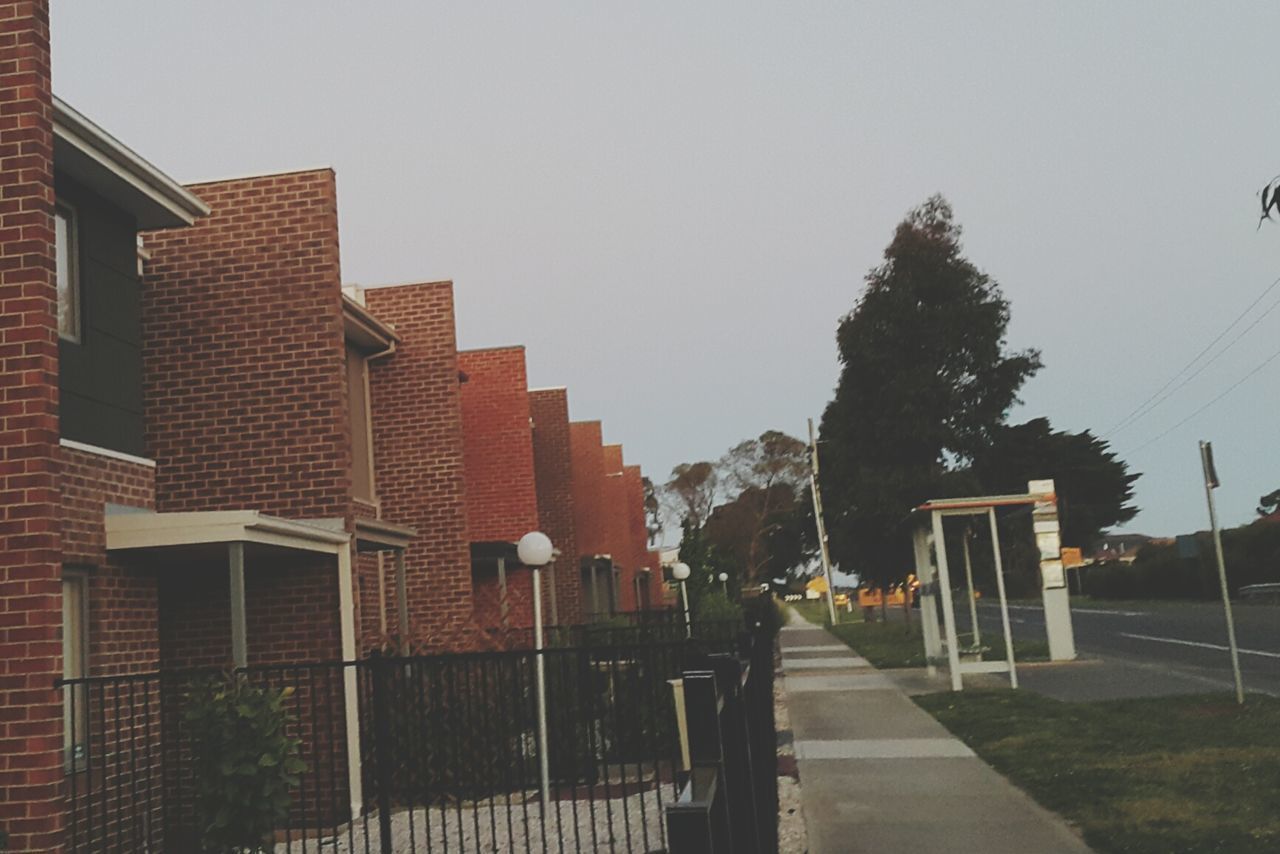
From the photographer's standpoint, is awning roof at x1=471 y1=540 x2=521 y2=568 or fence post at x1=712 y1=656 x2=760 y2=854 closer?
fence post at x1=712 y1=656 x2=760 y2=854

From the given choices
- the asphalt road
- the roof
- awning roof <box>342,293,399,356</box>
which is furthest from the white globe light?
the asphalt road

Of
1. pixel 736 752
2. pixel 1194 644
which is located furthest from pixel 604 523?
pixel 736 752

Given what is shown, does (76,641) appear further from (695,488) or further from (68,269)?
(695,488)

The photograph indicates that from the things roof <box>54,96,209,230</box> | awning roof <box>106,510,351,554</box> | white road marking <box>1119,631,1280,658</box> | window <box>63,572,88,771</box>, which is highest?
roof <box>54,96,209,230</box>

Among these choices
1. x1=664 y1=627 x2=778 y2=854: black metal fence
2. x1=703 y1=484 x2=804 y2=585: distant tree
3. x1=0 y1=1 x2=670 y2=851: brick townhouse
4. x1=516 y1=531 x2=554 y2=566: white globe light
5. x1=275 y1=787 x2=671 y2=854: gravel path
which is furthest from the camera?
x1=703 y1=484 x2=804 y2=585: distant tree

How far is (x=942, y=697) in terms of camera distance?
1644cm

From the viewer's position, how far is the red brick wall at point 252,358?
12.2 meters

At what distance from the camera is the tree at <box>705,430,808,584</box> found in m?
A: 73.1

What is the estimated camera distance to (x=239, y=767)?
6809 mm

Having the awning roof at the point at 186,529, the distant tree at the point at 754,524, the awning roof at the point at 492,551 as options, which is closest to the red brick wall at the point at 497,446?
the awning roof at the point at 492,551

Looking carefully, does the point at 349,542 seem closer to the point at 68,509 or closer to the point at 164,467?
the point at 164,467

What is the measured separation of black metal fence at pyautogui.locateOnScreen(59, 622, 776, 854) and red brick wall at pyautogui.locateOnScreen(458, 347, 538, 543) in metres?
9.43

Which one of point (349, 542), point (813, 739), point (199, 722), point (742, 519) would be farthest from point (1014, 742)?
point (742, 519)

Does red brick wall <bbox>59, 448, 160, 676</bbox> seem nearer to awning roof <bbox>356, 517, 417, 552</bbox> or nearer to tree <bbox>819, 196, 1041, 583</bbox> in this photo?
awning roof <bbox>356, 517, 417, 552</bbox>
